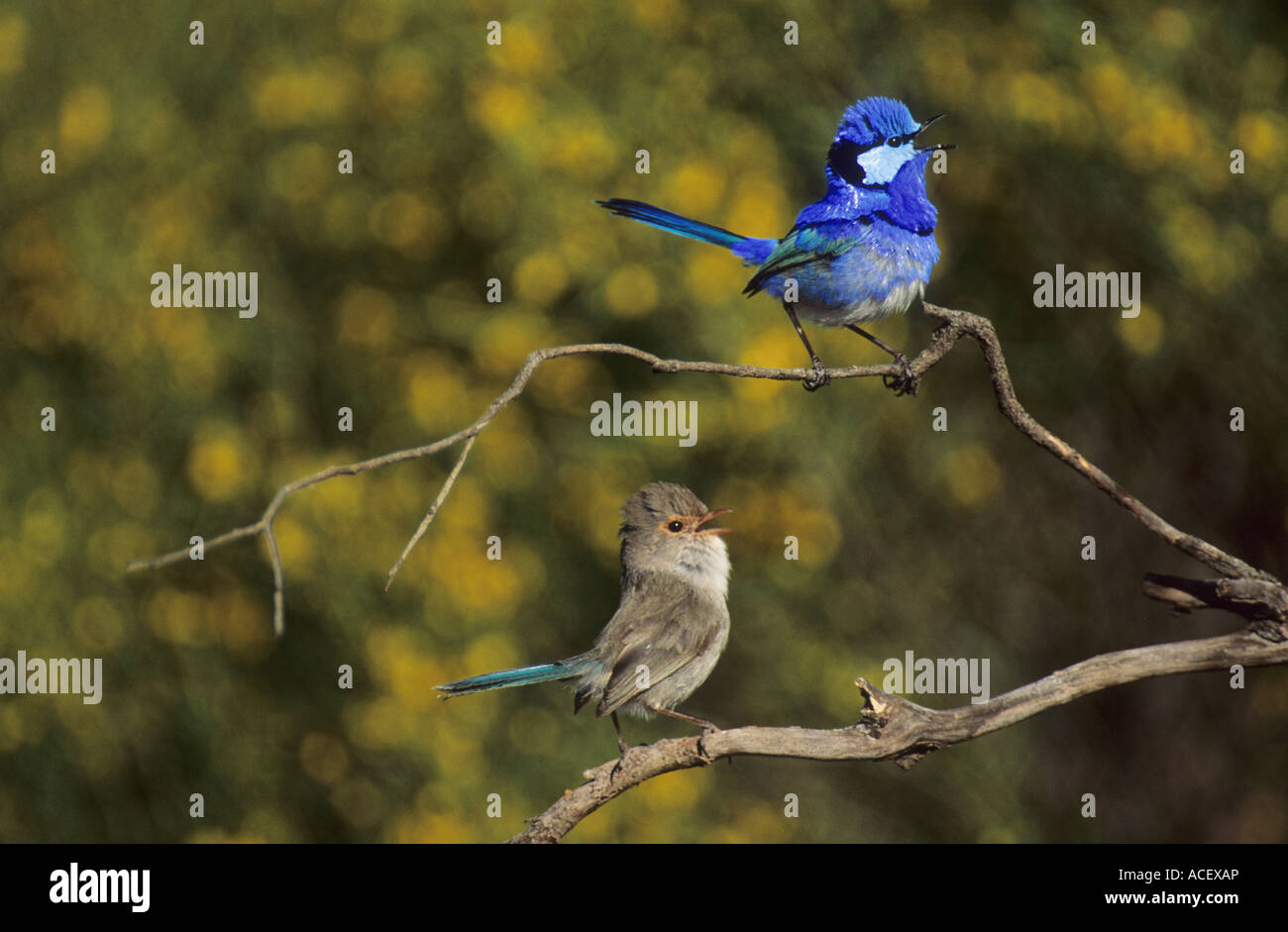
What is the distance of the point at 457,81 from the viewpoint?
27.8ft

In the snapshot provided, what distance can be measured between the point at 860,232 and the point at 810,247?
0.43 ft

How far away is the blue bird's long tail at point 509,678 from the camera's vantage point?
9.28ft

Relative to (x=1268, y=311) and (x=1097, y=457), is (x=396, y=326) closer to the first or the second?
(x=1097, y=457)

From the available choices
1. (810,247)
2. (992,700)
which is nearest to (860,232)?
(810,247)

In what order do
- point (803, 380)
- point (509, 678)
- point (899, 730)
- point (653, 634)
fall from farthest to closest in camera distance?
point (653, 634), point (509, 678), point (899, 730), point (803, 380)

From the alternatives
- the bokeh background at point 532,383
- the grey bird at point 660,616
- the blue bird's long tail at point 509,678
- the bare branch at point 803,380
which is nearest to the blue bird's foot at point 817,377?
the bare branch at point 803,380

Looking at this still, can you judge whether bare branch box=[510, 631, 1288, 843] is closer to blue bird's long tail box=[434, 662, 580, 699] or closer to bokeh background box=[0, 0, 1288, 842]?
blue bird's long tail box=[434, 662, 580, 699]

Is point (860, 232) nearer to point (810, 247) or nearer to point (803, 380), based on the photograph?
point (810, 247)

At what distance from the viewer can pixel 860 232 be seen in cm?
318

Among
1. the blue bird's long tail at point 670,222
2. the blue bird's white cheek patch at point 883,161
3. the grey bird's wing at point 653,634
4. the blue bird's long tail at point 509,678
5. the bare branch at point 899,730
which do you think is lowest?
the bare branch at point 899,730

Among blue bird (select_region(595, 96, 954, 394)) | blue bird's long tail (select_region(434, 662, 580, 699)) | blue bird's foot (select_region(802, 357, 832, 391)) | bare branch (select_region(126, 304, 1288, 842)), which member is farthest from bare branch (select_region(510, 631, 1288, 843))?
blue bird (select_region(595, 96, 954, 394))

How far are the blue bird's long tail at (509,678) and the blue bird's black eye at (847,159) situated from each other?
1389 mm

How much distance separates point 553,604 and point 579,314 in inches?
72.2

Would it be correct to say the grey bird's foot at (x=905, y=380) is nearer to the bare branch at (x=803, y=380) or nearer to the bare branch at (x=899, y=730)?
the bare branch at (x=803, y=380)
